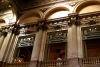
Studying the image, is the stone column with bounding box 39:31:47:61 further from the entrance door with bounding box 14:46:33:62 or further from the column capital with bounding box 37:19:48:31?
the entrance door with bounding box 14:46:33:62

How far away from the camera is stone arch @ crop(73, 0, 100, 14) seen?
10.1 metres

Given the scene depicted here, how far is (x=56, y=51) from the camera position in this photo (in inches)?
379

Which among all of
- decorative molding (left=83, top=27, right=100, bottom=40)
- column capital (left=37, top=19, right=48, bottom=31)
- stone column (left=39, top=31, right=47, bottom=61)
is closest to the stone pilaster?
column capital (left=37, top=19, right=48, bottom=31)

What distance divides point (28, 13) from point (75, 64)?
6.14 m

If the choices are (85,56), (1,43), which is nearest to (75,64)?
(85,56)

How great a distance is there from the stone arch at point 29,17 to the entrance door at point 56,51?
2.96m

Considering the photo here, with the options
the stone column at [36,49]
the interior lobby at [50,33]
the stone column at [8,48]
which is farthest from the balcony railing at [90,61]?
the stone column at [8,48]

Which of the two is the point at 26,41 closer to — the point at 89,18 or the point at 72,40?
the point at 72,40

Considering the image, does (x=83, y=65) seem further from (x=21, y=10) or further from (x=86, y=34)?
(x=21, y=10)

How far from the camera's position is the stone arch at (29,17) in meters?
11.6

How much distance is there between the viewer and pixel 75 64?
25.4 ft

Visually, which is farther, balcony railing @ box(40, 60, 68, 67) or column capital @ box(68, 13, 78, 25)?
column capital @ box(68, 13, 78, 25)

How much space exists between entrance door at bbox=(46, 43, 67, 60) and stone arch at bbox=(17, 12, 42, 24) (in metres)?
2.96

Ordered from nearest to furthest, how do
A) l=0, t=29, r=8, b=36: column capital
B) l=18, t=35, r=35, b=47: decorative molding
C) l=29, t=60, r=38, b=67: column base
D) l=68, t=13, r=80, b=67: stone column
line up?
l=68, t=13, r=80, b=67: stone column, l=29, t=60, r=38, b=67: column base, l=18, t=35, r=35, b=47: decorative molding, l=0, t=29, r=8, b=36: column capital
